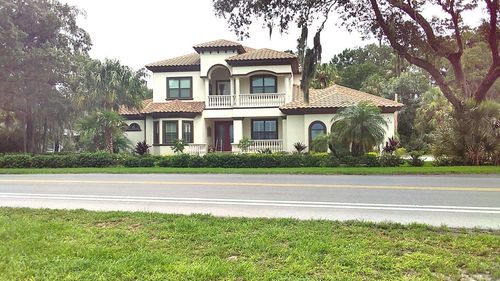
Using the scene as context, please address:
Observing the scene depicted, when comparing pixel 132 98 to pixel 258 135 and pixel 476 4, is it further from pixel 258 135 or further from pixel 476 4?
pixel 476 4

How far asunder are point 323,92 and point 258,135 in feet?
20.5

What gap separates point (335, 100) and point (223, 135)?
31.5 feet

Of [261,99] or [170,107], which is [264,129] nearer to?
[261,99]

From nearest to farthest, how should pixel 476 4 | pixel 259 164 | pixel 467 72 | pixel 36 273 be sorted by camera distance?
pixel 36 273, pixel 476 4, pixel 259 164, pixel 467 72

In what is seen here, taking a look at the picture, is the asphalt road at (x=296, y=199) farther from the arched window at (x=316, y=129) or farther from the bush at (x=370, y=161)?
the arched window at (x=316, y=129)

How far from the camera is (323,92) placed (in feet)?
105

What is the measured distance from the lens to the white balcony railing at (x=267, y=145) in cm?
3005

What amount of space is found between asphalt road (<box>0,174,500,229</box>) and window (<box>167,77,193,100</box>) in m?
18.6

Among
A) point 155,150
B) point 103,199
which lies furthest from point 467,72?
point 103,199

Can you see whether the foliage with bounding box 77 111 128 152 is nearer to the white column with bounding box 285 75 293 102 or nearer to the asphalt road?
the white column with bounding box 285 75 293 102

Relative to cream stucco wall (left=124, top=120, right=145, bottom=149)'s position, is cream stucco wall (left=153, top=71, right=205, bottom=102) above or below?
above

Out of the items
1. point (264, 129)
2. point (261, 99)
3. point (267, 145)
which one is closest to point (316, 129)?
point (267, 145)

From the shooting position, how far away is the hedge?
2080 cm

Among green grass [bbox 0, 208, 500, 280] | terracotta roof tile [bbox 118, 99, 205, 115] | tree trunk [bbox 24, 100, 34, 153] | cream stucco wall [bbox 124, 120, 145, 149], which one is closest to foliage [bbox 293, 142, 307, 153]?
terracotta roof tile [bbox 118, 99, 205, 115]
